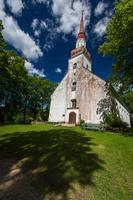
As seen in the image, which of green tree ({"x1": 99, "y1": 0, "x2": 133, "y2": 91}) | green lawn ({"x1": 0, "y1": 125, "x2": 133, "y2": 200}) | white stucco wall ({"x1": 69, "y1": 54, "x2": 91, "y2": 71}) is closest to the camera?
green lawn ({"x1": 0, "y1": 125, "x2": 133, "y2": 200})

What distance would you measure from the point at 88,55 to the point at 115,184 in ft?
112

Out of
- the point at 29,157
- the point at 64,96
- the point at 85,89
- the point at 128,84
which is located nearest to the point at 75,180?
the point at 29,157

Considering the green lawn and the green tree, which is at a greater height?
the green tree

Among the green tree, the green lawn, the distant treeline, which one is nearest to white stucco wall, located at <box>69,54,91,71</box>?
the distant treeline

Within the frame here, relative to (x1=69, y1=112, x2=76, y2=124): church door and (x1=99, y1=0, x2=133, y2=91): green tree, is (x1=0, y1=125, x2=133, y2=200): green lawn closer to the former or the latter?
(x1=99, y1=0, x2=133, y2=91): green tree

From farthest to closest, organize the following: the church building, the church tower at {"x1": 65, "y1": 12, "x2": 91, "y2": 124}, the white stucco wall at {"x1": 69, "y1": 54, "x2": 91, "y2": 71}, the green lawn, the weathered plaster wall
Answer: the white stucco wall at {"x1": 69, "y1": 54, "x2": 91, "y2": 71} < the church tower at {"x1": 65, "y1": 12, "x2": 91, "y2": 124} < the church building < the weathered plaster wall < the green lawn

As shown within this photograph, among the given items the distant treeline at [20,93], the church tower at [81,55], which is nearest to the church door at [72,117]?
the distant treeline at [20,93]

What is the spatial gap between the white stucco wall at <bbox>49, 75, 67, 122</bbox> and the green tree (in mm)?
15980

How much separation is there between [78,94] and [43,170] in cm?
2570

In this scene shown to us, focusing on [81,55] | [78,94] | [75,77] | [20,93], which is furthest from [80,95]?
[20,93]

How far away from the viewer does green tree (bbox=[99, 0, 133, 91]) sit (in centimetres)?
A: 1484

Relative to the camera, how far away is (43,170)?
6.80 meters

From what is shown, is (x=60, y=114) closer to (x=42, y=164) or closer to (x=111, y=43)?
(x=111, y=43)

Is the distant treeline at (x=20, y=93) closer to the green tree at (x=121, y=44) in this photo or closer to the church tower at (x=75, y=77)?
the church tower at (x=75, y=77)
